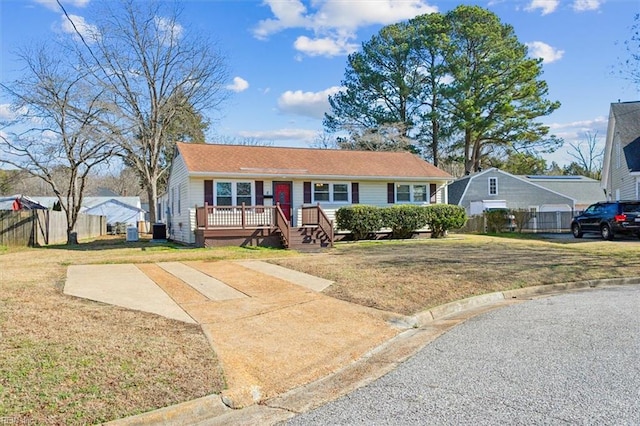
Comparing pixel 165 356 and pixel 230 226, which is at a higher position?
pixel 230 226

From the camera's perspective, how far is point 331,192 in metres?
22.2

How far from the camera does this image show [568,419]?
362cm

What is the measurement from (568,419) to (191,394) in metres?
2.99

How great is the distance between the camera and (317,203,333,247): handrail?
1838cm

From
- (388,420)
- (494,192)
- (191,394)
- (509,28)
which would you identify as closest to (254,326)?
(191,394)

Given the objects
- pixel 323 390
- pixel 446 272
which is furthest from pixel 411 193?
pixel 323 390

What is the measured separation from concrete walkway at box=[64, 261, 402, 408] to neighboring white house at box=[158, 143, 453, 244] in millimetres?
Result: 8047

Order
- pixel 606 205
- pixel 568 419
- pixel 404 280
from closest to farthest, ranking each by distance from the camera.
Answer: pixel 568 419 → pixel 404 280 → pixel 606 205

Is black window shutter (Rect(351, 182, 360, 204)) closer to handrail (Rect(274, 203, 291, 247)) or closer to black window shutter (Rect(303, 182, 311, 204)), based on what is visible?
black window shutter (Rect(303, 182, 311, 204))

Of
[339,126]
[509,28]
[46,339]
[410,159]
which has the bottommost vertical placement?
[46,339]

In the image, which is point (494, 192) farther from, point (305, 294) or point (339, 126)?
point (305, 294)

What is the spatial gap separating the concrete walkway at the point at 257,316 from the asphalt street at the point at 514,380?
758 mm

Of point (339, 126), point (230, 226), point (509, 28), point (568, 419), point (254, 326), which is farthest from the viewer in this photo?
point (339, 126)

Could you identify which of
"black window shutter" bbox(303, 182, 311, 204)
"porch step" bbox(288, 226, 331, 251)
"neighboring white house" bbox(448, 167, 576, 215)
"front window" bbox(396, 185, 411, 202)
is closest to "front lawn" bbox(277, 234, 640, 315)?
"porch step" bbox(288, 226, 331, 251)
